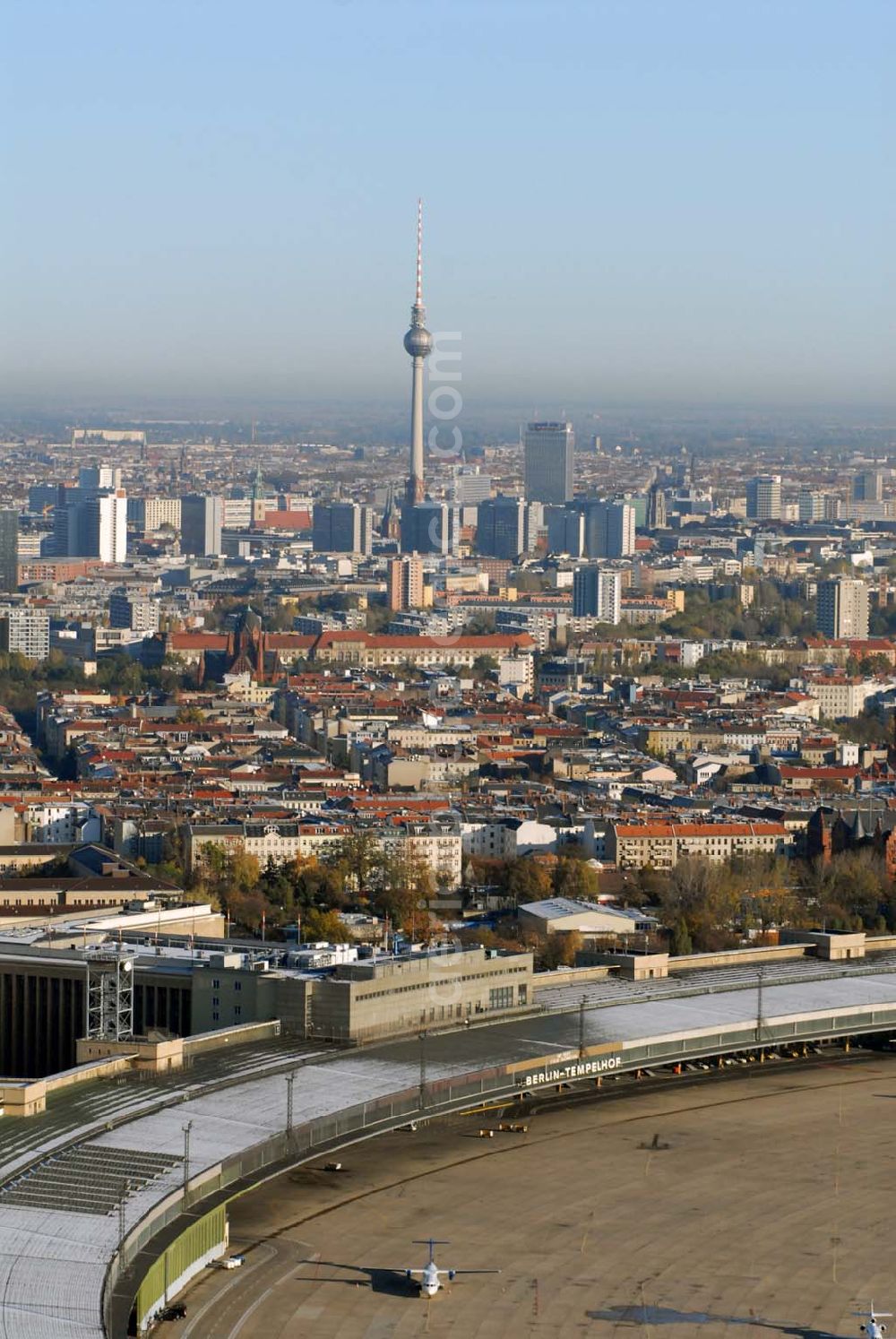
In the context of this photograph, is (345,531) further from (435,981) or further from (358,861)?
(435,981)

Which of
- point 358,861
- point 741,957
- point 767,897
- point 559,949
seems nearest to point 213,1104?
point 741,957

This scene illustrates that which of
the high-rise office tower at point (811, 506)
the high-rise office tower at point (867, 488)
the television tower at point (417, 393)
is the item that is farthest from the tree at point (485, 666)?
the high-rise office tower at point (867, 488)

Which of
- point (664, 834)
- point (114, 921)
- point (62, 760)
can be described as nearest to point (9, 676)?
point (62, 760)

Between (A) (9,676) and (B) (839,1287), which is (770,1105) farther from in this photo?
(A) (9,676)

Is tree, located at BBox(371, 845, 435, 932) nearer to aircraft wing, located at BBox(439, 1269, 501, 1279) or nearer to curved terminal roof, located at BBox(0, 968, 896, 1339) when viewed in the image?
curved terminal roof, located at BBox(0, 968, 896, 1339)

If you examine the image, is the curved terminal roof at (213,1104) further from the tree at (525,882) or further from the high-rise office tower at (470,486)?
the high-rise office tower at (470,486)

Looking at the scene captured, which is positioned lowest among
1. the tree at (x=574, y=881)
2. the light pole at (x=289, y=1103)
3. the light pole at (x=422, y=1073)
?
the tree at (x=574, y=881)

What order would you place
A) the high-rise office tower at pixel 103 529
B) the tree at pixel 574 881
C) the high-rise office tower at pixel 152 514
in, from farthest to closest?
the high-rise office tower at pixel 152 514, the high-rise office tower at pixel 103 529, the tree at pixel 574 881

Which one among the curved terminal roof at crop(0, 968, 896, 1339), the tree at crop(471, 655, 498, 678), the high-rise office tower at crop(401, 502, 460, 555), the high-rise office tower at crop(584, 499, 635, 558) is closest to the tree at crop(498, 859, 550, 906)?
the curved terminal roof at crop(0, 968, 896, 1339)
